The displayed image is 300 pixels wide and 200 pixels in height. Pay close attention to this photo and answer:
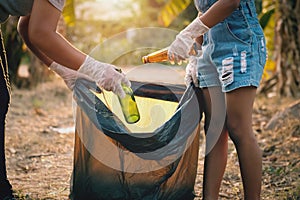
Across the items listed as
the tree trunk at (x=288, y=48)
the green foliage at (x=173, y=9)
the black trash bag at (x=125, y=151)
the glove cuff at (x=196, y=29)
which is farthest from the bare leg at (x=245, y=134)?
the green foliage at (x=173, y=9)

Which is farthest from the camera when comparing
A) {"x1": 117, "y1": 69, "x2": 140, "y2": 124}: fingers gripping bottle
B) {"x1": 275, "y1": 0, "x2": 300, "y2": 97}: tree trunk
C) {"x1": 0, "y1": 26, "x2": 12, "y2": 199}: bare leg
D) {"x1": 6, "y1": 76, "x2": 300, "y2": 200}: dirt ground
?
{"x1": 275, "y1": 0, "x2": 300, "y2": 97}: tree trunk

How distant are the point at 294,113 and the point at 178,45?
A: 83.1 inches

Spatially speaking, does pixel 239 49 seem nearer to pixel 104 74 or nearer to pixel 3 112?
pixel 104 74

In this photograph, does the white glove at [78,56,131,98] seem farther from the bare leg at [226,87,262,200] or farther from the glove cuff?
the bare leg at [226,87,262,200]

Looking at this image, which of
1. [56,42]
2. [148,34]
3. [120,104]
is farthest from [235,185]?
[148,34]

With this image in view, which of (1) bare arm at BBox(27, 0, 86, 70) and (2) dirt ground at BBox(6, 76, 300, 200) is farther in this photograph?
(2) dirt ground at BBox(6, 76, 300, 200)

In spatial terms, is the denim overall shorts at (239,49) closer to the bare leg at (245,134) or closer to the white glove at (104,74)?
the bare leg at (245,134)

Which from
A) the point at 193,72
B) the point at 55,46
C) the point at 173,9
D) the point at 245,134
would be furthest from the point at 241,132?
the point at 173,9

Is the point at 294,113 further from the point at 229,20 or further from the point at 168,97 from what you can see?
the point at 229,20

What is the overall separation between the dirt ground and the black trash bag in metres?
0.47

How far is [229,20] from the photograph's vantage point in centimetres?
214

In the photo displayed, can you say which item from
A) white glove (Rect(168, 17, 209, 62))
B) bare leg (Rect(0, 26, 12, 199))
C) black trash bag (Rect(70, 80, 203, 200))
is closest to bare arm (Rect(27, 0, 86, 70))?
black trash bag (Rect(70, 80, 203, 200))

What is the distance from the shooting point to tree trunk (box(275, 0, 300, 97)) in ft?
15.5

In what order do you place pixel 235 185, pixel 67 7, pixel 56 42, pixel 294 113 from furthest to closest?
pixel 67 7, pixel 294 113, pixel 235 185, pixel 56 42
